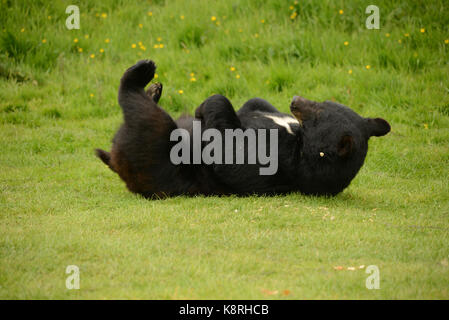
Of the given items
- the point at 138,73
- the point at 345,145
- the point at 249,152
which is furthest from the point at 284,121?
the point at 138,73

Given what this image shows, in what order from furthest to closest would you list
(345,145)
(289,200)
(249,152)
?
(289,200)
(249,152)
(345,145)

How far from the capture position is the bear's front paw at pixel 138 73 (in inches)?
228

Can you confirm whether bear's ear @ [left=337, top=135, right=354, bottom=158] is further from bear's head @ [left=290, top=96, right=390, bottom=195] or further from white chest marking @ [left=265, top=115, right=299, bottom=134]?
white chest marking @ [left=265, top=115, right=299, bottom=134]

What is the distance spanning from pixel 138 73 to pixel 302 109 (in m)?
1.77

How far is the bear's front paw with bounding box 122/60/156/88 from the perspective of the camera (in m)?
5.80

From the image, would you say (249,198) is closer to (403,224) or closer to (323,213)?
(323,213)

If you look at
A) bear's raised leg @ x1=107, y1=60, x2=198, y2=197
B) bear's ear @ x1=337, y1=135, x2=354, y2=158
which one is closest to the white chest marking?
bear's ear @ x1=337, y1=135, x2=354, y2=158

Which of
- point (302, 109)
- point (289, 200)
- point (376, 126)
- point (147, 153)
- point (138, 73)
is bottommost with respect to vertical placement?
point (289, 200)

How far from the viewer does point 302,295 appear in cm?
344

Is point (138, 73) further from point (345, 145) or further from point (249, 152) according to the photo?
point (345, 145)

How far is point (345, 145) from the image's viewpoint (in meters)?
5.23

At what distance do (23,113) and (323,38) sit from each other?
218 inches

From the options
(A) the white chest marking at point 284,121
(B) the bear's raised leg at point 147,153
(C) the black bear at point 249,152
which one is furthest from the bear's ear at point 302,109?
(B) the bear's raised leg at point 147,153

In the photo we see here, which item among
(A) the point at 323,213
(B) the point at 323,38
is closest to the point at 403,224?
(A) the point at 323,213
